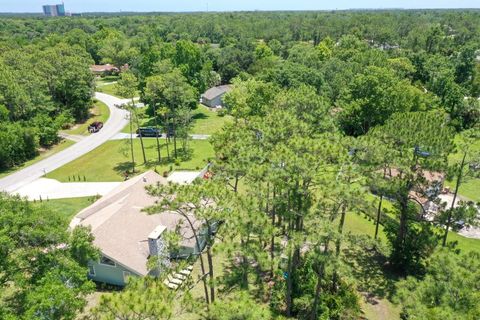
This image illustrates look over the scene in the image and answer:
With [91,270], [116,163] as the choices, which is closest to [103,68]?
[116,163]

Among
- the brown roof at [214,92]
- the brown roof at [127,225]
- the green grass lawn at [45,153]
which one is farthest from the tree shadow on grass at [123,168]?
the brown roof at [214,92]

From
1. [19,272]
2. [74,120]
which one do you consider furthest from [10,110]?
[19,272]

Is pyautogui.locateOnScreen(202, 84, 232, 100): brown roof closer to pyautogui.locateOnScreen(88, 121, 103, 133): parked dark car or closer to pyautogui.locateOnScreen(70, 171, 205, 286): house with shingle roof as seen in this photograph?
pyautogui.locateOnScreen(88, 121, 103, 133): parked dark car

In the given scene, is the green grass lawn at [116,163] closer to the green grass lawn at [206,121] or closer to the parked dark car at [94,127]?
the green grass lawn at [206,121]

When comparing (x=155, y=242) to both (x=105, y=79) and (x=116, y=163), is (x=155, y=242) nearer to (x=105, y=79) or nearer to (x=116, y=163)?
(x=116, y=163)

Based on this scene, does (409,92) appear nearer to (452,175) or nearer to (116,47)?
(452,175)
